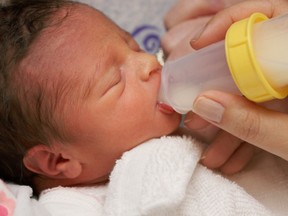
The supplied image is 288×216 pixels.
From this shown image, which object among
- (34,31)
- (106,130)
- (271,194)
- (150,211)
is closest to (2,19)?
(34,31)

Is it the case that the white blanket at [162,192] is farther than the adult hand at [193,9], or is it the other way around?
the adult hand at [193,9]

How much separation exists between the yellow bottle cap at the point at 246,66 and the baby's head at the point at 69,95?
0.25 metres

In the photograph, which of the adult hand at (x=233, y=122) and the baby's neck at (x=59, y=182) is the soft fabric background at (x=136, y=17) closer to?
the adult hand at (x=233, y=122)

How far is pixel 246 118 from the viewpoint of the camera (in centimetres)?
84

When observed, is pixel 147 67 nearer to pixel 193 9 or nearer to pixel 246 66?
pixel 246 66

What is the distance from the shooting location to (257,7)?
1.05 m

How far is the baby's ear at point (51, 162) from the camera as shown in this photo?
40.2 inches

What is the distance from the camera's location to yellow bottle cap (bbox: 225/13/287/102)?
780 millimetres

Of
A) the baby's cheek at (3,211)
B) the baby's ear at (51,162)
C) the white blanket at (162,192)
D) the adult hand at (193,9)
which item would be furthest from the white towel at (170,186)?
the adult hand at (193,9)

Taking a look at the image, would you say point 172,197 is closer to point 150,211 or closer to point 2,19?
point 150,211

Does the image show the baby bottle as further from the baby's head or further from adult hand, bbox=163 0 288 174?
the baby's head

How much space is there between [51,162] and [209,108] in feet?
1.29

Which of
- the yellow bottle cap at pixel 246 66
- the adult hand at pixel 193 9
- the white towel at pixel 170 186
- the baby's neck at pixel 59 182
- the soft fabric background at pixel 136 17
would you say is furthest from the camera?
the soft fabric background at pixel 136 17

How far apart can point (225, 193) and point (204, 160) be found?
11 cm
